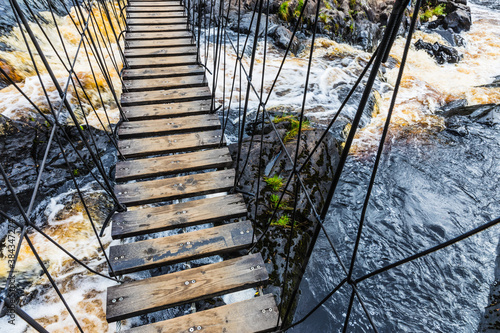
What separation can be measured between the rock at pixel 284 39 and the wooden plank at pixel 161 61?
481 centimetres

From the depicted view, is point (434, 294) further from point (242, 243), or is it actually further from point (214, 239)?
point (214, 239)

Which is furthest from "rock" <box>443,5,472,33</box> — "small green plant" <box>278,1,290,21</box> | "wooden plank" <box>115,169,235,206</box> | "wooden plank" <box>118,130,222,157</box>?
"wooden plank" <box>115,169,235,206</box>

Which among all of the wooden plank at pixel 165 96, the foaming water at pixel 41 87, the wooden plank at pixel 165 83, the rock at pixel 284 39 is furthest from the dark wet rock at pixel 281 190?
the rock at pixel 284 39

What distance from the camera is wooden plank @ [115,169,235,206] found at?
2.65 m

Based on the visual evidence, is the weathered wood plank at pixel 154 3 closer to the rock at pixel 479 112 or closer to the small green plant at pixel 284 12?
the small green plant at pixel 284 12

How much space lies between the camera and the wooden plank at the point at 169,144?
3016mm

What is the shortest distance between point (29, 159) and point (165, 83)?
2.44 meters

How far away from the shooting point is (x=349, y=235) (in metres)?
4.00

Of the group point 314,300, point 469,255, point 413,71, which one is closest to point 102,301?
point 314,300

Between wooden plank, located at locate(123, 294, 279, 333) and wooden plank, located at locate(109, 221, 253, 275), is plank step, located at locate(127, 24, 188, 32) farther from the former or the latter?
wooden plank, located at locate(123, 294, 279, 333)

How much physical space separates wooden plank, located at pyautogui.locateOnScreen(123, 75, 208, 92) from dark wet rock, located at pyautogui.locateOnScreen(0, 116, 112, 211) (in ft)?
4.01

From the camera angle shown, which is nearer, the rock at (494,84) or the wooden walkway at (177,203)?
the wooden walkway at (177,203)

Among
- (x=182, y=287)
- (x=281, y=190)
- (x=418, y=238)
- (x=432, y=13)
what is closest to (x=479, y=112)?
(x=418, y=238)

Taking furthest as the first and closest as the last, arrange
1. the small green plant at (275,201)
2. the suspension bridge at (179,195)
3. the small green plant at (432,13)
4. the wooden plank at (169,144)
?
the small green plant at (432,13) < the small green plant at (275,201) < the wooden plank at (169,144) < the suspension bridge at (179,195)
